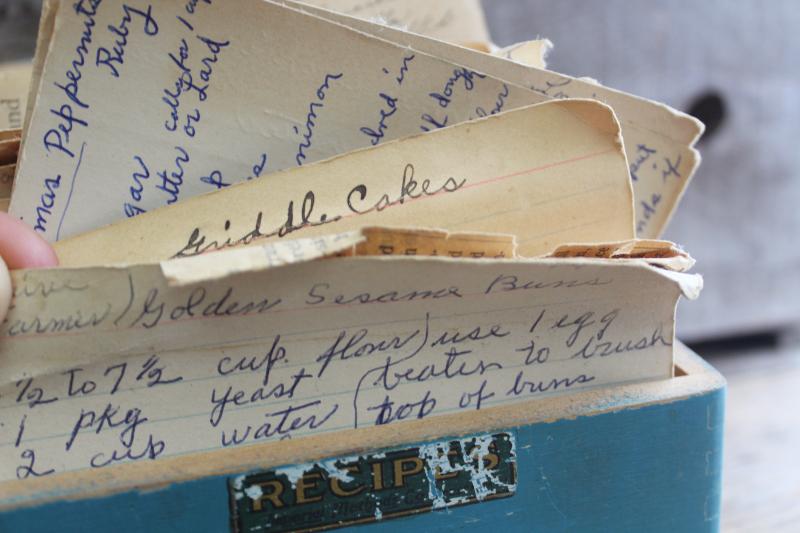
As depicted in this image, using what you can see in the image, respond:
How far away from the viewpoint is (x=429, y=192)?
0.34m

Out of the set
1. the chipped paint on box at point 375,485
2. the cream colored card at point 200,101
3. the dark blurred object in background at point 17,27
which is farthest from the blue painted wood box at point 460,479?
the dark blurred object in background at point 17,27

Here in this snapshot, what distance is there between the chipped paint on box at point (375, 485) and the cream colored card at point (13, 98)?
0.28 meters

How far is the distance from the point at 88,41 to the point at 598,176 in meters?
0.23

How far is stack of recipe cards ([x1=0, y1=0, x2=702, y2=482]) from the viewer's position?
30 cm

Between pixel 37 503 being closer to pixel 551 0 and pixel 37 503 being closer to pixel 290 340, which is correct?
pixel 290 340

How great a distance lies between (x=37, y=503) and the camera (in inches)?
11.3

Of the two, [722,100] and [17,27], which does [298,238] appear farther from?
[722,100]

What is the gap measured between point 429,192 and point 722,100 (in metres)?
0.65

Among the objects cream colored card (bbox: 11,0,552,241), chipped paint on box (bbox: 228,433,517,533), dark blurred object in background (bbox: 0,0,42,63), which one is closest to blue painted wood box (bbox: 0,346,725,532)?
chipped paint on box (bbox: 228,433,517,533)

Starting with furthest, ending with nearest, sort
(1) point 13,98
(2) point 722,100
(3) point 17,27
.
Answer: (2) point 722,100 → (3) point 17,27 → (1) point 13,98

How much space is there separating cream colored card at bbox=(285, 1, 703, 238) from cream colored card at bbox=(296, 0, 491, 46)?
14 cm

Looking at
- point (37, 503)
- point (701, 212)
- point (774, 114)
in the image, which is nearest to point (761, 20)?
point (774, 114)

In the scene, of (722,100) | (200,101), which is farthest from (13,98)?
(722,100)

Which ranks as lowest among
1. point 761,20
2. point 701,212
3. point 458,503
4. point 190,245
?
point 458,503
